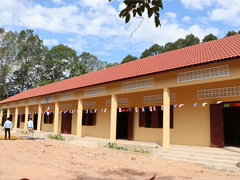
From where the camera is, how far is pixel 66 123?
1909 centimetres

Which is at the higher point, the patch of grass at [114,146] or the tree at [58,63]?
the tree at [58,63]

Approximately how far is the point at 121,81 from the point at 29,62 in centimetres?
3442

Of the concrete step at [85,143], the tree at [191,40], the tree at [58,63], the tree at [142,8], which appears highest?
the tree at [191,40]

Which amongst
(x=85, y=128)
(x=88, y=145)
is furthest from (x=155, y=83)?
(x=85, y=128)

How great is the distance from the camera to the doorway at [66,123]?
18.8 metres

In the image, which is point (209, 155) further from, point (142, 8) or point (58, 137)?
point (58, 137)

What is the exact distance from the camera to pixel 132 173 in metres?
6.48

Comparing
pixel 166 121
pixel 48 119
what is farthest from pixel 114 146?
pixel 48 119

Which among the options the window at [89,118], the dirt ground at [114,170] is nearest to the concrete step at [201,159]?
the dirt ground at [114,170]

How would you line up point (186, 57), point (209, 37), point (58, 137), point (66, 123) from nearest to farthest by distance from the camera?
point (186, 57), point (58, 137), point (66, 123), point (209, 37)

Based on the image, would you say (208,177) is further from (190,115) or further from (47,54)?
(47,54)

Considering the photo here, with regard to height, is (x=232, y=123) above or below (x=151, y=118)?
below

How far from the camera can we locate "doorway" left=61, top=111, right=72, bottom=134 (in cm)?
1883

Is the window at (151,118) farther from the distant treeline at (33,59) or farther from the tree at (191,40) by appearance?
the tree at (191,40)
